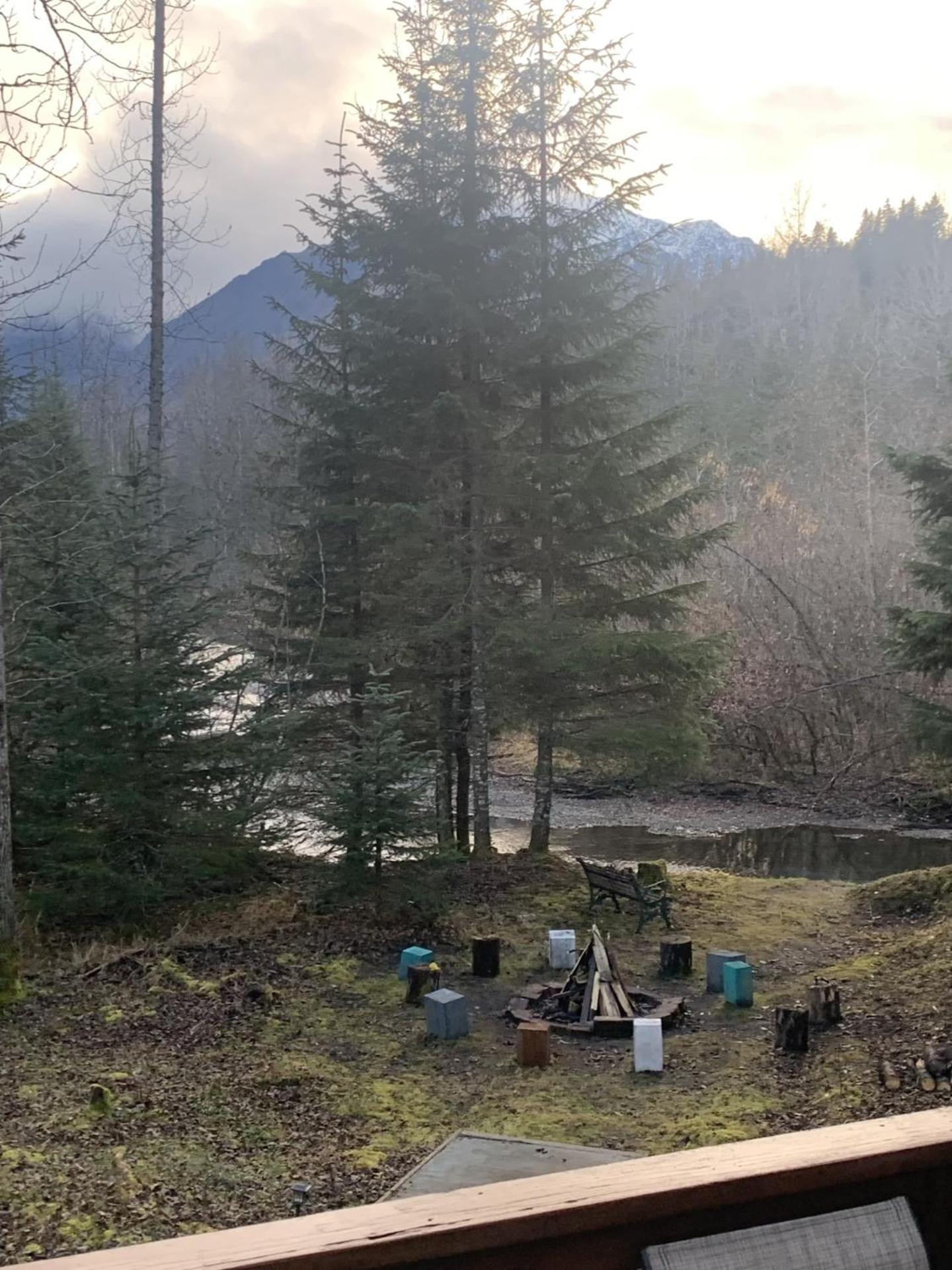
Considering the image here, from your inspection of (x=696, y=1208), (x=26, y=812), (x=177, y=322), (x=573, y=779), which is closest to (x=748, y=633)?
(x=573, y=779)

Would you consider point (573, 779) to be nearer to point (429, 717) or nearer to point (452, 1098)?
point (429, 717)

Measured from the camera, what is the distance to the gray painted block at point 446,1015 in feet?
25.3

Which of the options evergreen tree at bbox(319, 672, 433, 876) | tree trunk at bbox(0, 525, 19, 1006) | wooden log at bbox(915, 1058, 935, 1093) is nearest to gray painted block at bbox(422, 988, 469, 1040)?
evergreen tree at bbox(319, 672, 433, 876)

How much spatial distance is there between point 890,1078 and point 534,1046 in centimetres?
236

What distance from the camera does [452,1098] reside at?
6.62 metres

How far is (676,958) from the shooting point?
9.35 meters

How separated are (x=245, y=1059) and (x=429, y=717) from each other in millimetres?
7468

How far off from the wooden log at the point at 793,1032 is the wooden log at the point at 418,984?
288 centimetres

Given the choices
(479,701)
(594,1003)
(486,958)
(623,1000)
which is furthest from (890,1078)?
(479,701)

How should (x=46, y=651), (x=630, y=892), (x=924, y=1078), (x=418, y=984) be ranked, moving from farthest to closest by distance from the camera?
1. (x=630, y=892)
2. (x=46, y=651)
3. (x=418, y=984)
4. (x=924, y=1078)

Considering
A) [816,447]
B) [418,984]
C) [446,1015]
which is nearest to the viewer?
[446,1015]

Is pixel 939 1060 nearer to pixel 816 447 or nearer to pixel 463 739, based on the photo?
Result: pixel 463 739

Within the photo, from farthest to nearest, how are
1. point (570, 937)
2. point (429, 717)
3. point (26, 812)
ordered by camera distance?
point (429, 717) < point (26, 812) < point (570, 937)

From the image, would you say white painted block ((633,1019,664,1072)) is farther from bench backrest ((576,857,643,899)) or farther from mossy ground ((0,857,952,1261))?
bench backrest ((576,857,643,899))
